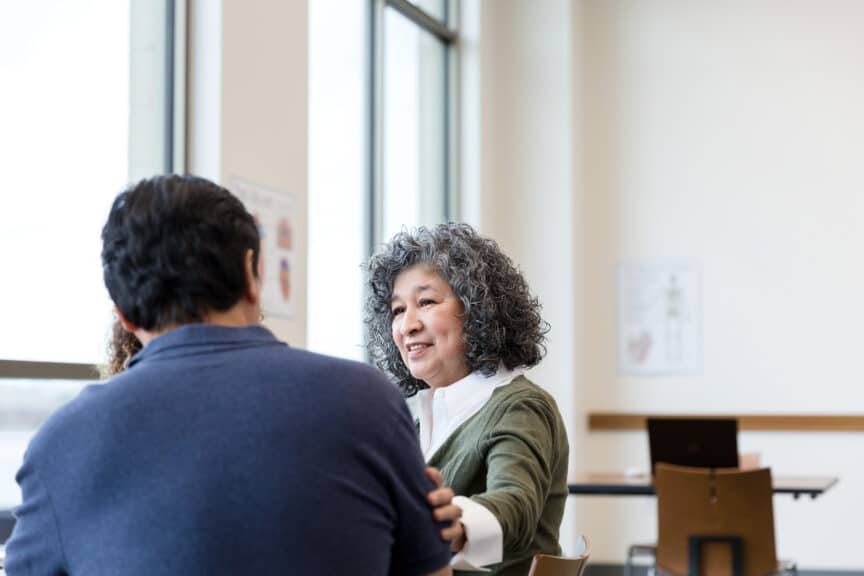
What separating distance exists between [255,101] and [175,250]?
10.1 ft

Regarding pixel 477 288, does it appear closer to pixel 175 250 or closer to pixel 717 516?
pixel 175 250

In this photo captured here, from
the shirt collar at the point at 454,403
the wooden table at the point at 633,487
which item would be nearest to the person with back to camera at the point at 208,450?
the shirt collar at the point at 454,403

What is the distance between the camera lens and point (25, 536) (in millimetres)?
1367

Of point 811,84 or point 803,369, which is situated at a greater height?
point 811,84

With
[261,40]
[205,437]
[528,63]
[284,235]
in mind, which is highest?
[528,63]

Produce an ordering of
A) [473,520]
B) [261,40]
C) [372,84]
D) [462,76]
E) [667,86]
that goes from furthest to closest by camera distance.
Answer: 1. [667,86]
2. [462,76]
3. [372,84]
4. [261,40]
5. [473,520]

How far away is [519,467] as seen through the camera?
1857 mm

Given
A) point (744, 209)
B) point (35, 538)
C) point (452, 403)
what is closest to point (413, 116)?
point (744, 209)

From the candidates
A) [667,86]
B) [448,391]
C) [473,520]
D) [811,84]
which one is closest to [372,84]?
[667,86]

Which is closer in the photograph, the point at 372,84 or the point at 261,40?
the point at 261,40

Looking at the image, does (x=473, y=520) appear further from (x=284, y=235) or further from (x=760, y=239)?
(x=760, y=239)

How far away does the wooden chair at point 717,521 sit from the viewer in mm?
4500

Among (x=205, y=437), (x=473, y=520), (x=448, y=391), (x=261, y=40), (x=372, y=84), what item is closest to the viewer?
(x=205, y=437)

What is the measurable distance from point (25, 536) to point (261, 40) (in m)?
3.30
